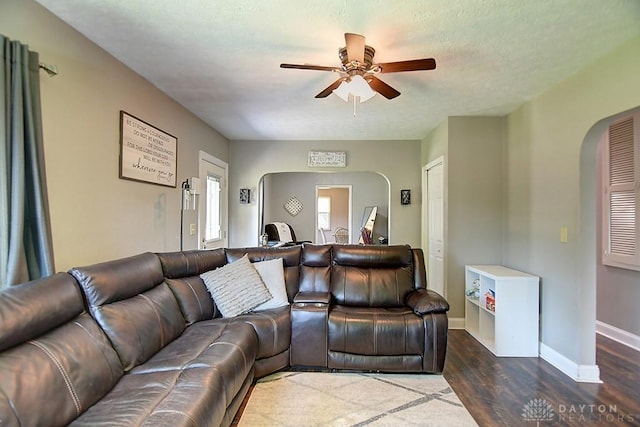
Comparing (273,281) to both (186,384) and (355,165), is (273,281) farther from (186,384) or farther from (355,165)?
(355,165)

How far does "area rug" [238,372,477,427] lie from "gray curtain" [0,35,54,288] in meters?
1.52

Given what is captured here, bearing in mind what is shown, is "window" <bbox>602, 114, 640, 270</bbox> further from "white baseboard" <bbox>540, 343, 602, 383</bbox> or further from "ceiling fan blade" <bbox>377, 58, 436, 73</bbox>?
"ceiling fan blade" <bbox>377, 58, 436, 73</bbox>

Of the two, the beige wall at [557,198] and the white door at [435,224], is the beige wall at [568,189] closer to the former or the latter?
the beige wall at [557,198]

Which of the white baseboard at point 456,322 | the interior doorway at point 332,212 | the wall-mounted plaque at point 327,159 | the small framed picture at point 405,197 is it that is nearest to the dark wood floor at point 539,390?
the white baseboard at point 456,322

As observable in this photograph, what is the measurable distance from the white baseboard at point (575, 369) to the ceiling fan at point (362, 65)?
265 cm

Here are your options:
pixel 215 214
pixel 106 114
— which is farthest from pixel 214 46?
pixel 215 214

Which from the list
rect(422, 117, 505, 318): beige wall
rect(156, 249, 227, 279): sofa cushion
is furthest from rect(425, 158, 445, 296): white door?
rect(156, 249, 227, 279): sofa cushion

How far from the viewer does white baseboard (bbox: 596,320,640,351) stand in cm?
345

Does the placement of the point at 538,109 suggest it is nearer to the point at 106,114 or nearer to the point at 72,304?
the point at 106,114

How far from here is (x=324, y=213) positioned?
9555 millimetres

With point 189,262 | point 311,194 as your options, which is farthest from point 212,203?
point 311,194

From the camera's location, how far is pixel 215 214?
5086 mm

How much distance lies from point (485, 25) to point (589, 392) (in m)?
2.73

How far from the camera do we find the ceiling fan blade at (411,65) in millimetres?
2164
